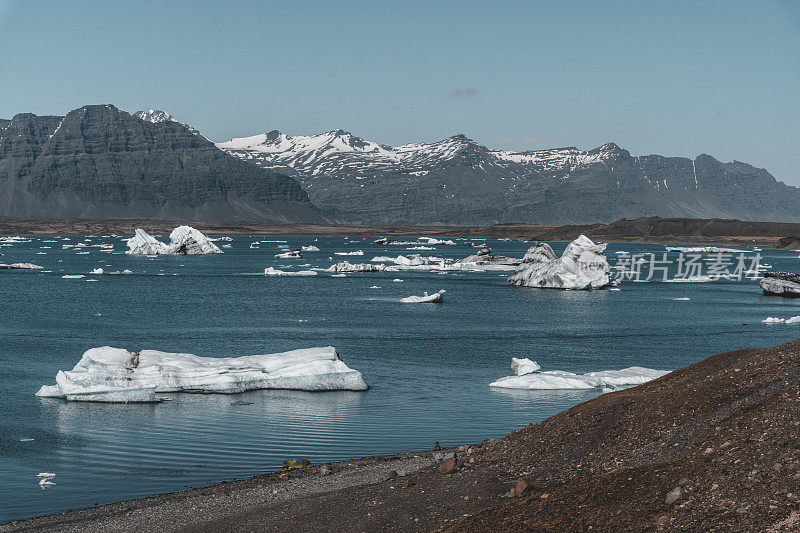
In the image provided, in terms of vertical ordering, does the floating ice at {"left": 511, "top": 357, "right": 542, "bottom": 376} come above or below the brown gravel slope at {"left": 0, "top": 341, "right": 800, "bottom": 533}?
below

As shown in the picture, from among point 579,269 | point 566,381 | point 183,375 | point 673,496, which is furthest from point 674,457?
point 579,269

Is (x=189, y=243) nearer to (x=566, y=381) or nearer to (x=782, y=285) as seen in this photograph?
(x=782, y=285)

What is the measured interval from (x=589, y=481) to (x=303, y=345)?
3383 cm

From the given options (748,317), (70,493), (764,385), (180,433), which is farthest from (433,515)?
(748,317)

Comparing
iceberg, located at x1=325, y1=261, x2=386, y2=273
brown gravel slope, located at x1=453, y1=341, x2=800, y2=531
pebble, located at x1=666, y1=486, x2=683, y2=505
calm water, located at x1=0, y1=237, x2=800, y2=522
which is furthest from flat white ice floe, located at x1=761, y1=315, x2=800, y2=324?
iceberg, located at x1=325, y1=261, x2=386, y2=273

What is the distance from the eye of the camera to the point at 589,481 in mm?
16344

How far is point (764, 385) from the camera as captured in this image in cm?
1891

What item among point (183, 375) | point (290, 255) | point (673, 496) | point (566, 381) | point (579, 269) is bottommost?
point (566, 381)

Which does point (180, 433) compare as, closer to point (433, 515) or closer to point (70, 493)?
point (70, 493)

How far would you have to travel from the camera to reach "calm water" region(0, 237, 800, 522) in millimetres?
24672

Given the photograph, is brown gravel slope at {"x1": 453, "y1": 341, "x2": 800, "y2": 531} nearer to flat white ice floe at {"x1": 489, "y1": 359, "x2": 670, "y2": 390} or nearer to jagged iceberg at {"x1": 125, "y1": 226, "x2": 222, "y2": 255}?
flat white ice floe at {"x1": 489, "y1": 359, "x2": 670, "y2": 390}

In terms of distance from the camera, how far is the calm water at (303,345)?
2467cm

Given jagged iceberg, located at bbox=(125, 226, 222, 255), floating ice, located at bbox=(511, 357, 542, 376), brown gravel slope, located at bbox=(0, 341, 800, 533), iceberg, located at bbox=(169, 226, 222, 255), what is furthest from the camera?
iceberg, located at bbox=(169, 226, 222, 255)

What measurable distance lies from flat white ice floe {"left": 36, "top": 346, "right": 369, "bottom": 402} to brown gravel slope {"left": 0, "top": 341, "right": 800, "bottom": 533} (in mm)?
11841
